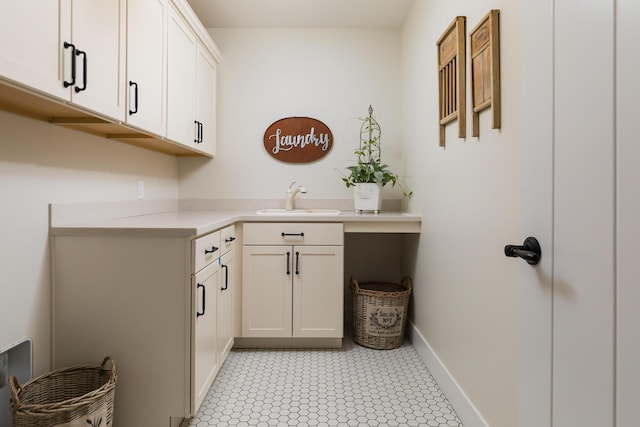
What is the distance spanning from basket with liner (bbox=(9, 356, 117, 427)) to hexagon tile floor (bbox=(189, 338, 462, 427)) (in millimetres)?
481

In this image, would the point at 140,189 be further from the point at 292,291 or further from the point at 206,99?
the point at 292,291

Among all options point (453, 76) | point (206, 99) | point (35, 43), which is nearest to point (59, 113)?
point (35, 43)

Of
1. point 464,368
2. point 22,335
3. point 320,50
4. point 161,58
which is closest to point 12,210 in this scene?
point 22,335

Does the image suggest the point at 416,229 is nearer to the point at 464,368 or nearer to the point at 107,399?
the point at 464,368

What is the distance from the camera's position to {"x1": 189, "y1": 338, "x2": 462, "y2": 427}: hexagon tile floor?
1798mm

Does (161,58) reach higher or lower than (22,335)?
higher

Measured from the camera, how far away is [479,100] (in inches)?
61.7

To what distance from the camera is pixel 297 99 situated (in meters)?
3.15

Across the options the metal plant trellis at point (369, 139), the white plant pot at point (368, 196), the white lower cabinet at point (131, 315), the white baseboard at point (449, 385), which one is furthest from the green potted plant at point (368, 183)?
the white lower cabinet at point (131, 315)

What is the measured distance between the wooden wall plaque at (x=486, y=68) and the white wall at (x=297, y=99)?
5.00 ft

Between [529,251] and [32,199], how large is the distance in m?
1.70

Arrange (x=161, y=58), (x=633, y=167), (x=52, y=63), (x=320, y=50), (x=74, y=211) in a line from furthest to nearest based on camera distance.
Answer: (x=320, y=50) < (x=161, y=58) < (x=74, y=211) < (x=52, y=63) < (x=633, y=167)

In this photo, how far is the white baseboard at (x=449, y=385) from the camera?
5.41 feet

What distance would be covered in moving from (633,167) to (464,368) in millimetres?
1411
